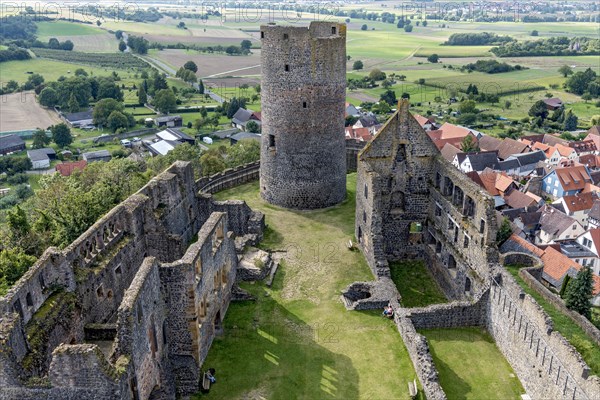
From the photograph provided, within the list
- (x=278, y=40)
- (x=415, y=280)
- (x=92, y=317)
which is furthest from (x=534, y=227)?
(x=92, y=317)

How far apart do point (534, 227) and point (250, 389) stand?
4547cm

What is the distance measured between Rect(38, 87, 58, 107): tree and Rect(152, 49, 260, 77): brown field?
131 feet

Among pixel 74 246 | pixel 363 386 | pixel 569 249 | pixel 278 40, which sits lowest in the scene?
pixel 569 249

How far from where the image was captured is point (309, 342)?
2562cm

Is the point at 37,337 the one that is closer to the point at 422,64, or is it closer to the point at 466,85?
the point at 466,85

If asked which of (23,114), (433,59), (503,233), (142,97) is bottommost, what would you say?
(23,114)

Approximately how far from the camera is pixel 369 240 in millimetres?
32031

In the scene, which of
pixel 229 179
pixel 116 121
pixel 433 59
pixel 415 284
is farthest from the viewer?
pixel 433 59

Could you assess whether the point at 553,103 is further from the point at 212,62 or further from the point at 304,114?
the point at 304,114

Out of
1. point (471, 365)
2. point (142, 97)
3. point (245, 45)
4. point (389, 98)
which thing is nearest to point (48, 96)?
point (142, 97)

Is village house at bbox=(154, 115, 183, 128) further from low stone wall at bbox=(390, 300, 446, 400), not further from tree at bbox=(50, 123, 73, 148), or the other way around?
low stone wall at bbox=(390, 300, 446, 400)

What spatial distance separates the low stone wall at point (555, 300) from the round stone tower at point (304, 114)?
15853 millimetres

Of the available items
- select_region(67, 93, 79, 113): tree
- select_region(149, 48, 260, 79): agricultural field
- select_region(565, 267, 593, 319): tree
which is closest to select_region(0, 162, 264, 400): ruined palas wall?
select_region(565, 267, 593, 319): tree

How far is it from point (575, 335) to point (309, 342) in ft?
40.2
